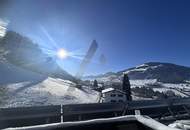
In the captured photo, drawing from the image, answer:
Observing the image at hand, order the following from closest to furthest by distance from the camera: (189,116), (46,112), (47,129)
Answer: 1. (47,129)
2. (46,112)
3. (189,116)

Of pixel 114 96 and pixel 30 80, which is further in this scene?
pixel 30 80

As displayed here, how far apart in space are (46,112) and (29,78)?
138 feet

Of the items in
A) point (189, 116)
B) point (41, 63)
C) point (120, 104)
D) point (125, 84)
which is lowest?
point (189, 116)

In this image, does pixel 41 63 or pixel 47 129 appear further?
pixel 41 63

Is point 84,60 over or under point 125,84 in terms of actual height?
over

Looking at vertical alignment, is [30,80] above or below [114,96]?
above

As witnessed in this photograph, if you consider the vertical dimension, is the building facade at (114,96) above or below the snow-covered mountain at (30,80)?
below

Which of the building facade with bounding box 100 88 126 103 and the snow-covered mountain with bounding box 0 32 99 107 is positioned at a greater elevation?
the snow-covered mountain with bounding box 0 32 99 107

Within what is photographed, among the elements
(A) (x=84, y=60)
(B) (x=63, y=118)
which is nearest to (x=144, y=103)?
(B) (x=63, y=118)

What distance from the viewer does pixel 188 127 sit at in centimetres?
938

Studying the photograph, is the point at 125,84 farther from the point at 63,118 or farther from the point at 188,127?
the point at 188,127

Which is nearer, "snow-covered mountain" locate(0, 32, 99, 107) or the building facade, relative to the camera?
"snow-covered mountain" locate(0, 32, 99, 107)

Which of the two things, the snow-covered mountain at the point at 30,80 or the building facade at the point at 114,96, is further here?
the building facade at the point at 114,96

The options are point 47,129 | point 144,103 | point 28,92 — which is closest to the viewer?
point 47,129
